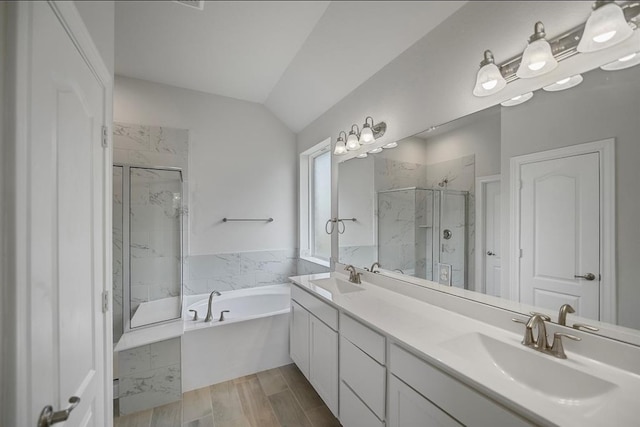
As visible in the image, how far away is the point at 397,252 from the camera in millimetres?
1883

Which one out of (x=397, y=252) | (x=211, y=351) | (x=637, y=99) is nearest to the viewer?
(x=637, y=99)

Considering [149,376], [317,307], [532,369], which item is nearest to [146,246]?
[149,376]

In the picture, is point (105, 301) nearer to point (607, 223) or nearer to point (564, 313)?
point (564, 313)

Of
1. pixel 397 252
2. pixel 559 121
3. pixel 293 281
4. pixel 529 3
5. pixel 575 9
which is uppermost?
pixel 529 3

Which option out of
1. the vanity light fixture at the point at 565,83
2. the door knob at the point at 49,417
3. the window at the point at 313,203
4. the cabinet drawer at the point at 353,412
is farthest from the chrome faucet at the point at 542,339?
the window at the point at 313,203

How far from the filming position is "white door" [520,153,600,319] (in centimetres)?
96

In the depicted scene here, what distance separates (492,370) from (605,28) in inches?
47.0

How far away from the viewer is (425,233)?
1.67 metres

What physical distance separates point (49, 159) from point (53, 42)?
1.12 ft

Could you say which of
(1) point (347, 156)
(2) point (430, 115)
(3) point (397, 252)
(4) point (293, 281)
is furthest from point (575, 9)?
(4) point (293, 281)

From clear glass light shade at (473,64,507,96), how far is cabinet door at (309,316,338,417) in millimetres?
1522

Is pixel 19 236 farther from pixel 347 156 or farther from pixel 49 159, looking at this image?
pixel 347 156

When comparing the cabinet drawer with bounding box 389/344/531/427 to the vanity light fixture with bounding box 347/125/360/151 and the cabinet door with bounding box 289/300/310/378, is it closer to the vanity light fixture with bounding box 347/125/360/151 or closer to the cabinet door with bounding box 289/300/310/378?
the cabinet door with bounding box 289/300/310/378

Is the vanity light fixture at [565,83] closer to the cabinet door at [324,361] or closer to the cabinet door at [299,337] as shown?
the cabinet door at [324,361]
